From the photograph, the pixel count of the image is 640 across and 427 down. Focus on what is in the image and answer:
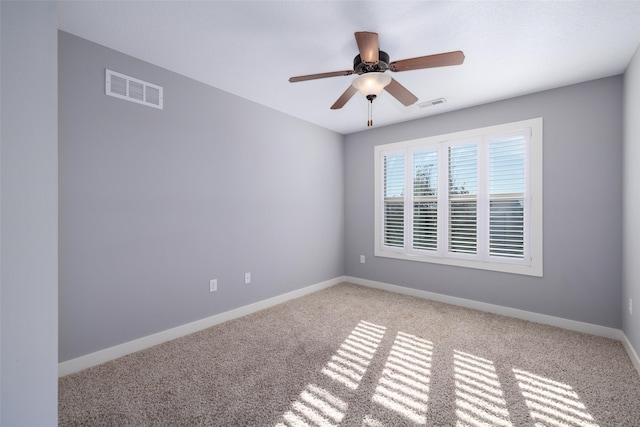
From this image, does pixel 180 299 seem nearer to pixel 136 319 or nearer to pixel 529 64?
pixel 136 319

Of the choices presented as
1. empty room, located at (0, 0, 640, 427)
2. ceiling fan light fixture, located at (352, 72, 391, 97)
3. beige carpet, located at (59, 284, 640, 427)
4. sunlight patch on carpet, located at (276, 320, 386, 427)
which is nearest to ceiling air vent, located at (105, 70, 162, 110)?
empty room, located at (0, 0, 640, 427)

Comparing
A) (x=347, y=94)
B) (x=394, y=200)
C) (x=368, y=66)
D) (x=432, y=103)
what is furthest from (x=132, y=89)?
(x=394, y=200)

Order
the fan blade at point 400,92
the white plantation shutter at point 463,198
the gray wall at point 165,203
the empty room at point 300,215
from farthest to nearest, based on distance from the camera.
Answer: the white plantation shutter at point 463,198 → the fan blade at point 400,92 → the gray wall at point 165,203 → the empty room at point 300,215

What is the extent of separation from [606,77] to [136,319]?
494 cm

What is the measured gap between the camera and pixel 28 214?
86 centimetres

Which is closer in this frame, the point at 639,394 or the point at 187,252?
the point at 639,394

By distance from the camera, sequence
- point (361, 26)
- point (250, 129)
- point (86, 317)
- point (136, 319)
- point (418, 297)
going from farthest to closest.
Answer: point (418, 297) < point (250, 129) < point (136, 319) < point (86, 317) < point (361, 26)

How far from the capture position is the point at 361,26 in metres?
2.07

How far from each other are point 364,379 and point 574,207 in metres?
2.78

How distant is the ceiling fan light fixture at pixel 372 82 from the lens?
2.14 metres

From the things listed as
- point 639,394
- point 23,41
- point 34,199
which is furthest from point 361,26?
point 639,394

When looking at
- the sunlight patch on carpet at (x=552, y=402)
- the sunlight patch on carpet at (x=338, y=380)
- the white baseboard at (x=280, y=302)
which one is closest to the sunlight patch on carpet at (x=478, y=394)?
the sunlight patch on carpet at (x=552, y=402)

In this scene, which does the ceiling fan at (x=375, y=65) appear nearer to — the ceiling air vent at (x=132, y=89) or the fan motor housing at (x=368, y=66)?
the fan motor housing at (x=368, y=66)

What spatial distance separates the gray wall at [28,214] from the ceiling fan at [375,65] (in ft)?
5.08
